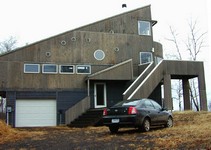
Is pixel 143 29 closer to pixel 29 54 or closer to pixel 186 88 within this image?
pixel 186 88

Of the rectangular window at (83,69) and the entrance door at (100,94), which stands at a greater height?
the rectangular window at (83,69)

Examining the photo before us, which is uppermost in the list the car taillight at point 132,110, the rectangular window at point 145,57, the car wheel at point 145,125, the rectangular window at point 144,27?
the rectangular window at point 144,27

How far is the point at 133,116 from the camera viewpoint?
483 inches

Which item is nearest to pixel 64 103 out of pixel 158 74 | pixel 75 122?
pixel 75 122

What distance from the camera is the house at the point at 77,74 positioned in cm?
2238

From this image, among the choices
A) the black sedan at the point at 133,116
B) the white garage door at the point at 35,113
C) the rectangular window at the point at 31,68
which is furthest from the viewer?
the rectangular window at the point at 31,68

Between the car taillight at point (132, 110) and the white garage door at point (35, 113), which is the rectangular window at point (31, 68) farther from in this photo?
the car taillight at point (132, 110)

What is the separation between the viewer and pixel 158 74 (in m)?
21.9

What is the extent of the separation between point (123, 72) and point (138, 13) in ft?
22.0

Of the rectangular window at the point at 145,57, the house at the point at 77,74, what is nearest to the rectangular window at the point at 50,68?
the house at the point at 77,74

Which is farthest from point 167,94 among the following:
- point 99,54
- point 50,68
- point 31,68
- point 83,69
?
point 31,68

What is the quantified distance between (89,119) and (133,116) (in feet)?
27.0

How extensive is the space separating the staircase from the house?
69 cm

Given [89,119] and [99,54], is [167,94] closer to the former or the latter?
[89,119]
